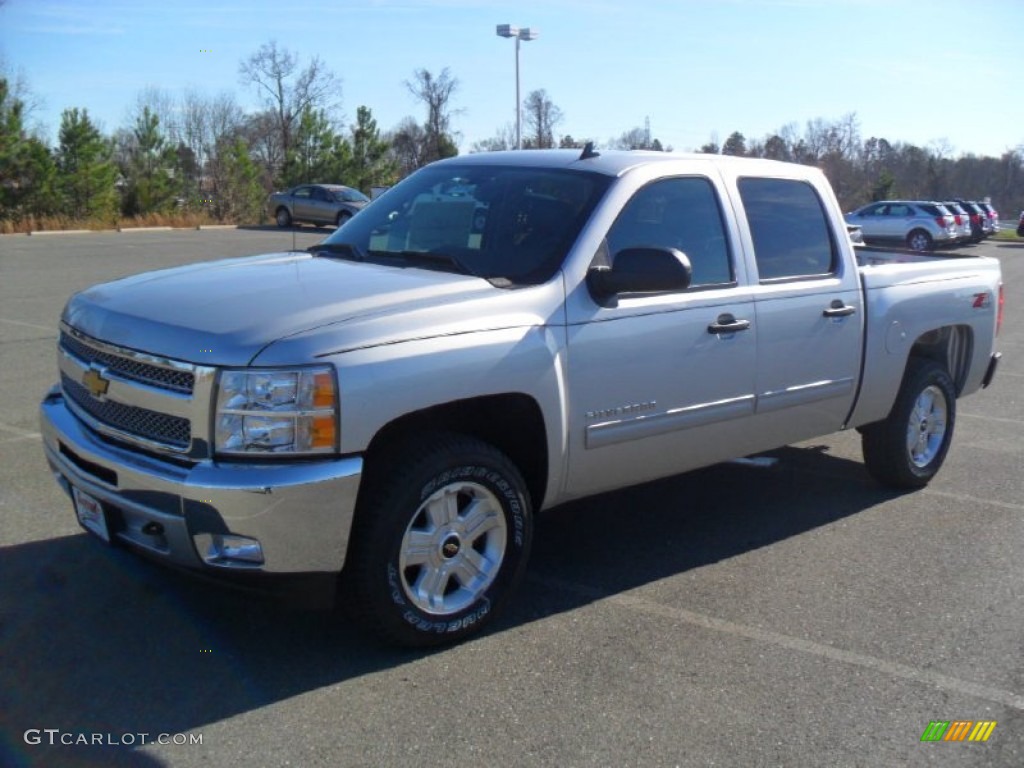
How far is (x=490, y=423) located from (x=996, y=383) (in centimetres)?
798

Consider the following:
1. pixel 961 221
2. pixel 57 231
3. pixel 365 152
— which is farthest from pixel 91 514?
pixel 365 152

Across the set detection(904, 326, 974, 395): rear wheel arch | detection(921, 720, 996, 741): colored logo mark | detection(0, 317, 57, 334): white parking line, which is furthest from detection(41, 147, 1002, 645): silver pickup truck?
detection(0, 317, 57, 334): white parking line

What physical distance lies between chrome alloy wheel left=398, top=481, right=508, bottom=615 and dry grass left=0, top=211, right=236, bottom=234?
30715 millimetres

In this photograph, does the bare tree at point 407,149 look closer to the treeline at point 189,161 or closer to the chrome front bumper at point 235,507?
the treeline at point 189,161

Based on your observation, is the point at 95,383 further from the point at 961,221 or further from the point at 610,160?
the point at 961,221

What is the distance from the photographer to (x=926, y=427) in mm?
6645

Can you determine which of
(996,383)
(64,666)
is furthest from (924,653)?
(996,383)

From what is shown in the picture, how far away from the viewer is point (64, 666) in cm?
384

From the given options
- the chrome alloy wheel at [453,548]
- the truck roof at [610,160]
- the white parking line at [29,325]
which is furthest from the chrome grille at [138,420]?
the white parking line at [29,325]

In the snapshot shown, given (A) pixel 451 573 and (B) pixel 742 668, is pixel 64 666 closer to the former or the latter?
(A) pixel 451 573

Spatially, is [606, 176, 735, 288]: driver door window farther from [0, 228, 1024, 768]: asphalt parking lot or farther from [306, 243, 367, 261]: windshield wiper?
[0, 228, 1024, 768]: asphalt parking lot

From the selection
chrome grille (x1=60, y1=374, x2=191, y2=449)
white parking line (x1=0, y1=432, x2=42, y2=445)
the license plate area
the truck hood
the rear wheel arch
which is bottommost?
white parking line (x1=0, y1=432, x2=42, y2=445)

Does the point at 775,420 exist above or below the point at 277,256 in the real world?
below

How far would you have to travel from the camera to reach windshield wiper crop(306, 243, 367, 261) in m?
5.10
